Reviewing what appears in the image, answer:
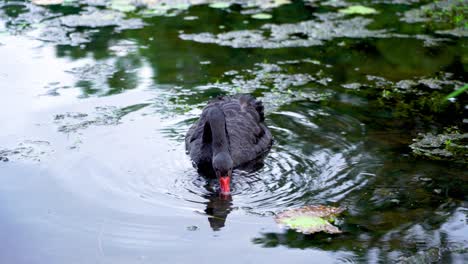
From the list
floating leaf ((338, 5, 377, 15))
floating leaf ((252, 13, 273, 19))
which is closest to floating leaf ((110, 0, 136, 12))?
floating leaf ((252, 13, 273, 19))

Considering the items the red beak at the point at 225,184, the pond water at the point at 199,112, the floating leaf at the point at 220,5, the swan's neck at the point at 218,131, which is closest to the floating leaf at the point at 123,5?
the pond water at the point at 199,112

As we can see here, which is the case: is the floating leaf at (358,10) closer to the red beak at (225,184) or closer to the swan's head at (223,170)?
the swan's head at (223,170)

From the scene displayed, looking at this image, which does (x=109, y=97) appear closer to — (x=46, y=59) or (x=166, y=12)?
(x=46, y=59)

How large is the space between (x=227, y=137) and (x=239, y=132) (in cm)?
34

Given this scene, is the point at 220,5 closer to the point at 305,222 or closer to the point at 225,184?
the point at 225,184

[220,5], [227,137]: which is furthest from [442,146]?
[220,5]

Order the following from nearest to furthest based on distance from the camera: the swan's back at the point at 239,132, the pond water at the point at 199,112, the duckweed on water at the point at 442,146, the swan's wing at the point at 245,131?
the pond water at the point at 199,112
the duckweed on water at the point at 442,146
the swan's back at the point at 239,132
the swan's wing at the point at 245,131

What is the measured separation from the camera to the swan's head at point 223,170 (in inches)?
241

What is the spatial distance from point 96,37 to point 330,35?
11.5 ft

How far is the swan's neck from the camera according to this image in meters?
6.56

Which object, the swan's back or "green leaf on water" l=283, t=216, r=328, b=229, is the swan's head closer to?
the swan's back

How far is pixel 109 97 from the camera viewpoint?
8.51 m

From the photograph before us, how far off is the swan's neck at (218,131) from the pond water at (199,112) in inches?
12.7

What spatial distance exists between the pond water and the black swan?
150 mm
